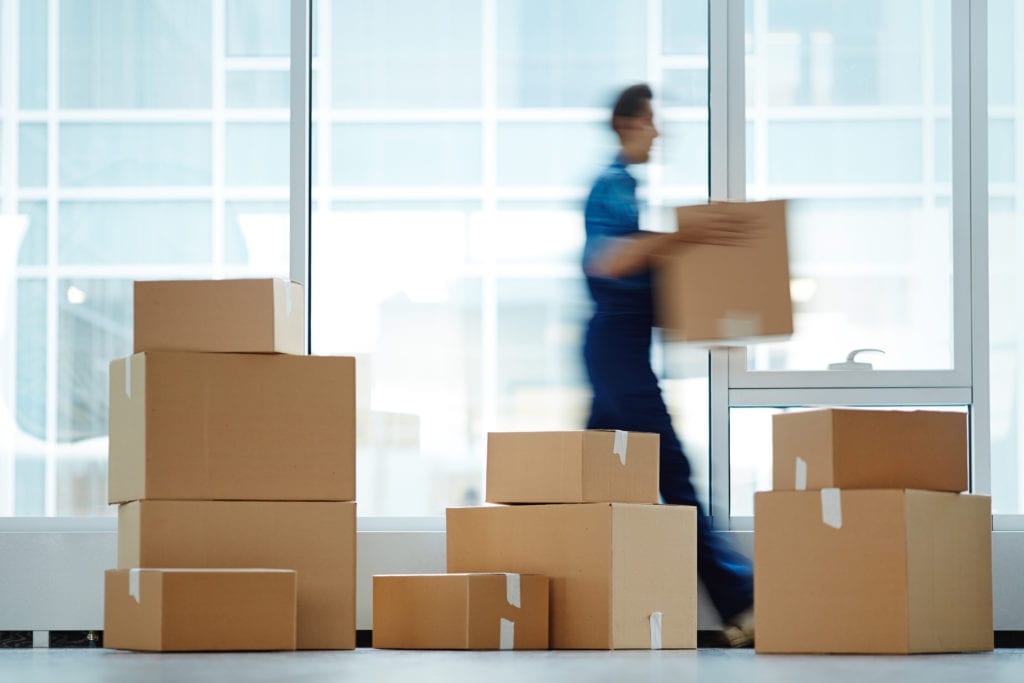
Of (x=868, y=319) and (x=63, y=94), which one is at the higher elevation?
(x=63, y=94)

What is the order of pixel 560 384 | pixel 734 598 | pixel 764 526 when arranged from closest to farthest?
pixel 764 526
pixel 734 598
pixel 560 384

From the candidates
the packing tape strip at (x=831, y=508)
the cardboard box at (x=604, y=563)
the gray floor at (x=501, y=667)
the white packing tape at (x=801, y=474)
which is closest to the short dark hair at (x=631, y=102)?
the cardboard box at (x=604, y=563)

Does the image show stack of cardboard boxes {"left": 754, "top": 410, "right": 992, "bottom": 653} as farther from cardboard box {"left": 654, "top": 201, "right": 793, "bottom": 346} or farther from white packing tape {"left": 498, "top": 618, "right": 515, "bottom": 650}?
white packing tape {"left": 498, "top": 618, "right": 515, "bottom": 650}

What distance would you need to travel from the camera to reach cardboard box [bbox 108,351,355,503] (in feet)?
10.5

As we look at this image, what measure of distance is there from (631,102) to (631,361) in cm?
71

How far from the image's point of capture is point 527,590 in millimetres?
3273

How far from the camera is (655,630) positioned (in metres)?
3.35

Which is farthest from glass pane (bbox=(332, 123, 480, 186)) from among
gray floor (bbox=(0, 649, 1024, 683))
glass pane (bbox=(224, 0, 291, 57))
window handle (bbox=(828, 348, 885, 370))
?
gray floor (bbox=(0, 649, 1024, 683))

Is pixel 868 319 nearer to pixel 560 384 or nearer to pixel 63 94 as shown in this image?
pixel 560 384

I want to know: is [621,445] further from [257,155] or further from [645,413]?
[257,155]

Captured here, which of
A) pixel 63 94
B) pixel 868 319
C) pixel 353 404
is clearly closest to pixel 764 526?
pixel 353 404

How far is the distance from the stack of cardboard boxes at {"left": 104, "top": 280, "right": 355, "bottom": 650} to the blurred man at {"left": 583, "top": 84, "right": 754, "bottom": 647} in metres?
0.75

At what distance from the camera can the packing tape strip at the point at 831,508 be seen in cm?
294

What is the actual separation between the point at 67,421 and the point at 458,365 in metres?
1.04
